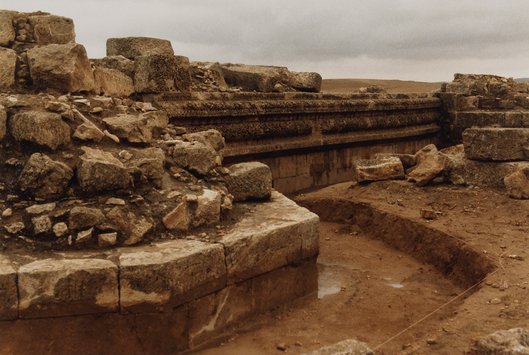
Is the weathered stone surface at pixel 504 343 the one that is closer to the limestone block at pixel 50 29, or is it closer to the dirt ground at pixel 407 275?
the dirt ground at pixel 407 275

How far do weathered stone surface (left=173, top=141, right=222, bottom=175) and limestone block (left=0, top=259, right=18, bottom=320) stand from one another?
164 centimetres

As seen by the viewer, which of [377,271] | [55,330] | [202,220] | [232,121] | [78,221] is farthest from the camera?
[232,121]

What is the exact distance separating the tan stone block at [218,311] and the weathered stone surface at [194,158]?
1.07m

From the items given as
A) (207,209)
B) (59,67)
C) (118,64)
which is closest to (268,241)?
(207,209)

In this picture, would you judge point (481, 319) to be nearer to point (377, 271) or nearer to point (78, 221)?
point (377, 271)

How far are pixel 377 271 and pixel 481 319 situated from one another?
177cm

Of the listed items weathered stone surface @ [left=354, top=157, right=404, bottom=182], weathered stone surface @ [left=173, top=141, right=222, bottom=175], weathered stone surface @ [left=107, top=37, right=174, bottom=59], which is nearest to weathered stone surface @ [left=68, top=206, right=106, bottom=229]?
weathered stone surface @ [left=173, top=141, right=222, bottom=175]

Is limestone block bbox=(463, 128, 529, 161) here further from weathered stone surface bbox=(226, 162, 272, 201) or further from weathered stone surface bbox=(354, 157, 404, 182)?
weathered stone surface bbox=(226, 162, 272, 201)

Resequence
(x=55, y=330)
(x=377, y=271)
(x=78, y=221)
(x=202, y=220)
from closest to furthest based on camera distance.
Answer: (x=55, y=330) < (x=78, y=221) < (x=202, y=220) < (x=377, y=271)

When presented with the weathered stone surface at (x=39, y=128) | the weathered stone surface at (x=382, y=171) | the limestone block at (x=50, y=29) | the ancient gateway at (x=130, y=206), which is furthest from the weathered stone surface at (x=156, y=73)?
the weathered stone surface at (x=382, y=171)

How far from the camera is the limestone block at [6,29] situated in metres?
4.57

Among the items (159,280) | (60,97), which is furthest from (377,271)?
(60,97)

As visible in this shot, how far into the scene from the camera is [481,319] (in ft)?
10.3

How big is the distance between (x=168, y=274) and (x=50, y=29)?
10.7ft
